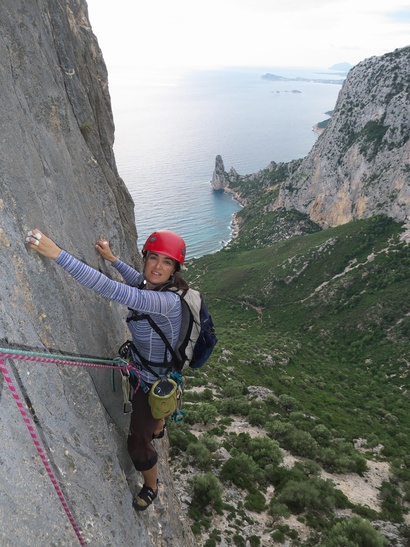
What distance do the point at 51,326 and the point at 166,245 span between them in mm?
1929

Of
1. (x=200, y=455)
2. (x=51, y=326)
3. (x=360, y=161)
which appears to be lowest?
(x=200, y=455)

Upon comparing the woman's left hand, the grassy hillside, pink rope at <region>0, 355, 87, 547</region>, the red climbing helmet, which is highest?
the woman's left hand

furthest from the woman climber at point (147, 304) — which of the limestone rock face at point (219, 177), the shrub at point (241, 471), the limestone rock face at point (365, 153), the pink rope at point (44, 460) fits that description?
the limestone rock face at point (219, 177)

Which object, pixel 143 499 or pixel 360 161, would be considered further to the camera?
pixel 360 161

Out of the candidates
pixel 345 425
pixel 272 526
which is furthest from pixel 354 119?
pixel 272 526

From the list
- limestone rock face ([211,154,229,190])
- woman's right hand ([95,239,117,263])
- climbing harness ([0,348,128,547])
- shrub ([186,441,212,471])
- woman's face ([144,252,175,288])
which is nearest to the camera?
climbing harness ([0,348,128,547])

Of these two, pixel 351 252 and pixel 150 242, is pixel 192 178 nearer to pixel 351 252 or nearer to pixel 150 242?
pixel 351 252

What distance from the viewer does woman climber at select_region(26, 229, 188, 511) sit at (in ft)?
14.5

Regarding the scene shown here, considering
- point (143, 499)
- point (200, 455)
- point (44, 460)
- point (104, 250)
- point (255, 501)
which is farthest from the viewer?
point (200, 455)

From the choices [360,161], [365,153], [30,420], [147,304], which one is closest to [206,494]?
[147,304]

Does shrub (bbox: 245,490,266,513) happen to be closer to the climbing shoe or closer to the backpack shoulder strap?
the climbing shoe

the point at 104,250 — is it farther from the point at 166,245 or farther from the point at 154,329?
the point at 154,329

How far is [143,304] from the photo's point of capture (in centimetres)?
478

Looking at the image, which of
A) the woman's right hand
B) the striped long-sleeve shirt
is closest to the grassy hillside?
the striped long-sleeve shirt
